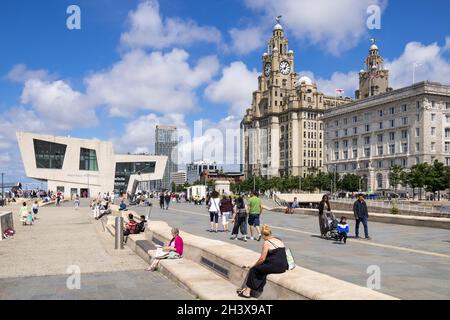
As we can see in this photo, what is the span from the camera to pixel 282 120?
477 ft

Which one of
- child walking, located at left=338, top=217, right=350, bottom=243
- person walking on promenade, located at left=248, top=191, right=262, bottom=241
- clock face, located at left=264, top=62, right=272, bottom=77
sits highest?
clock face, located at left=264, top=62, right=272, bottom=77

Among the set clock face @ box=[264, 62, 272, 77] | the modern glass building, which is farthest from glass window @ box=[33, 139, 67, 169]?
clock face @ box=[264, 62, 272, 77]

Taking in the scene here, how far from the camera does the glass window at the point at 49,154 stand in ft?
292

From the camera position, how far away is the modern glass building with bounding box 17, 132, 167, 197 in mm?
88438

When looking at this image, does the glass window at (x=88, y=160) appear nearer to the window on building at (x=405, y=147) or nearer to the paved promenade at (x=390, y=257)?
the window on building at (x=405, y=147)

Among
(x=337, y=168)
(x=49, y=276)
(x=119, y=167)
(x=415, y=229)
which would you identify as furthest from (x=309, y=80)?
(x=49, y=276)

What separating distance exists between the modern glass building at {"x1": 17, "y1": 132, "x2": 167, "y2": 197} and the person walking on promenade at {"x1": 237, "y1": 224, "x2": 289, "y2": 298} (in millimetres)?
87722

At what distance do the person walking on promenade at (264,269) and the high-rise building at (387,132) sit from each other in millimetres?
78621

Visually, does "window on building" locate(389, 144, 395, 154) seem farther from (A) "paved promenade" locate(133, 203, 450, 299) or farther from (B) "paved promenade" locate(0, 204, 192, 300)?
(B) "paved promenade" locate(0, 204, 192, 300)

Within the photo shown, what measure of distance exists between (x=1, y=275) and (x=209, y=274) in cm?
574

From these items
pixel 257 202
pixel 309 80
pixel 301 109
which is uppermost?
pixel 309 80
